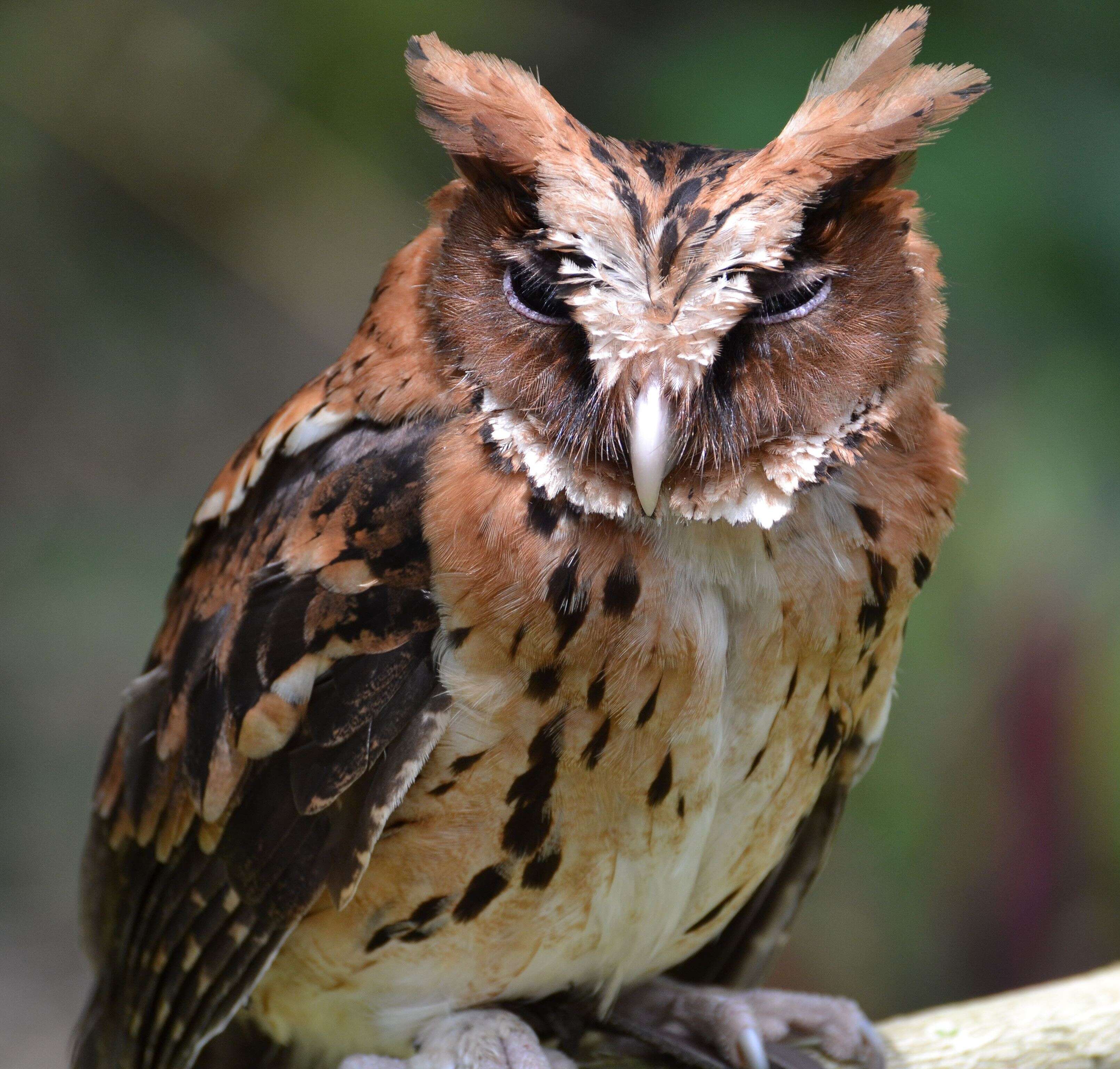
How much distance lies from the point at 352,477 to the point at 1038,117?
1.74 metres

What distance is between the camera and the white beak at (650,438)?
1.17 m

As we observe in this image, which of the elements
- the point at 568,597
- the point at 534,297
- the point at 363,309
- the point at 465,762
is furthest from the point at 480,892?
the point at 363,309

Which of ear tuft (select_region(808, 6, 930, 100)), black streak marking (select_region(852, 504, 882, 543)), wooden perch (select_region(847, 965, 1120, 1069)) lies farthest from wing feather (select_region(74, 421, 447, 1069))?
wooden perch (select_region(847, 965, 1120, 1069))

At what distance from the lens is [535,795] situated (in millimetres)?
1437

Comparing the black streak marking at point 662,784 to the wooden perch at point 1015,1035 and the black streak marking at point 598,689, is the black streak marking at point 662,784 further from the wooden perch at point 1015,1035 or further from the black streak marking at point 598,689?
the wooden perch at point 1015,1035

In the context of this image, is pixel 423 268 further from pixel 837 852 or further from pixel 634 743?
pixel 837 852

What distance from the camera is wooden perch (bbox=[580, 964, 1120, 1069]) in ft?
5.85

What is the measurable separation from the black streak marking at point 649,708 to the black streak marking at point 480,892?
0.27 meters

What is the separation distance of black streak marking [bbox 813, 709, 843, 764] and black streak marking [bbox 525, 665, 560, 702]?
41cm

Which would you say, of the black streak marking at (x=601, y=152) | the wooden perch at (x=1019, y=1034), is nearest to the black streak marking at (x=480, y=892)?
the wooden perch at (x=1019, y=1034)

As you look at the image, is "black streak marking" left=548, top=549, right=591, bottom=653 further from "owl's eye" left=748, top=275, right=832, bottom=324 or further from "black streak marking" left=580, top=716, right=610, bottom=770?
"owl's eye" left=748, top=275, right=832, bottom=324

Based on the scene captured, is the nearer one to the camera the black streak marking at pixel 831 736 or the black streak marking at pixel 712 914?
the black streak marking at pixel 831 736

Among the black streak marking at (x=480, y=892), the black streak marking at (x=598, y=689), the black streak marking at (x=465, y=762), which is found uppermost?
the black streak marking at (x=598, y=689)

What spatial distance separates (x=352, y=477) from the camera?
143 centimetres
